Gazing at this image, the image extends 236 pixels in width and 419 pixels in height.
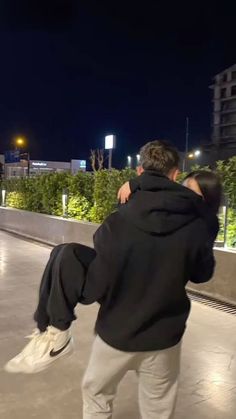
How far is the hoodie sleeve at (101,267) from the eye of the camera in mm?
1867

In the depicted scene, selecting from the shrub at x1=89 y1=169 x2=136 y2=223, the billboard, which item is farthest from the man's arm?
the billboard

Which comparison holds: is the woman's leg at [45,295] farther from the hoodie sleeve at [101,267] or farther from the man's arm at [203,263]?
the man's arm at [203,263]

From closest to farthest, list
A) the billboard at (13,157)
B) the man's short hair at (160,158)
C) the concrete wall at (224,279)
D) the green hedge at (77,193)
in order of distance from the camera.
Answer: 1. the man's short hair at (160,158)
2. the concrete wall at (224,279)
3. the green hedge at (77,193)
4. the billboard at (13,157)

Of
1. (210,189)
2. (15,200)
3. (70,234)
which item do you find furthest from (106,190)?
(210,189)

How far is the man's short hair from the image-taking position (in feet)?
6.42

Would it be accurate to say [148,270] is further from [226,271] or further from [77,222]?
[77,222]

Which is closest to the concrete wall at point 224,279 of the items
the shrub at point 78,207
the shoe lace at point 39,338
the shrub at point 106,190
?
the shrub at point 106,190

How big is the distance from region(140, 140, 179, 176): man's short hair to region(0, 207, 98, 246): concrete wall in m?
6.70

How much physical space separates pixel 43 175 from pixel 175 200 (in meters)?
11.2

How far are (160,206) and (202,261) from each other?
0.31 metres

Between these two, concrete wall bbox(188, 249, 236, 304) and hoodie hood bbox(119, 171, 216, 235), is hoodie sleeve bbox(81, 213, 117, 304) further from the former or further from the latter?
concrete wall bbox(188, 249, 236, 304)

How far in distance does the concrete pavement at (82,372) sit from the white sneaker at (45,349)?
103cm

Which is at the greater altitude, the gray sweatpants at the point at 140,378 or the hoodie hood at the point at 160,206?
the hoodie hood at the point at 160,206

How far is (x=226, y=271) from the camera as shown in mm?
5734
